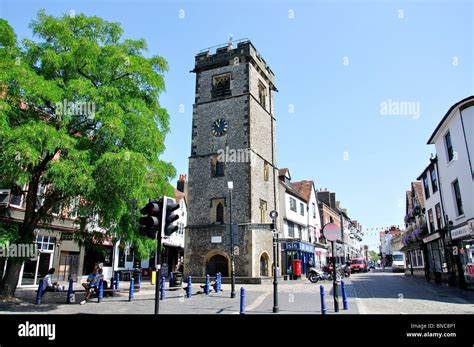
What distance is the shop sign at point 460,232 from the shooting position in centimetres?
1662

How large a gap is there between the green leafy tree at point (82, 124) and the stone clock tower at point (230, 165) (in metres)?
12.9

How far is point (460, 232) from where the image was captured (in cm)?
1777

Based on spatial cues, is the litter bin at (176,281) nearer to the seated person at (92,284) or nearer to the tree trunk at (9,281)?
the seated person at (92,284)

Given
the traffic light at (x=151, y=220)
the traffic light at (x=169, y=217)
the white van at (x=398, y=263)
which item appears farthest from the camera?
the white van at (x=398, y=263)

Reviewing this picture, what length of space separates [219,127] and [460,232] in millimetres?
19664

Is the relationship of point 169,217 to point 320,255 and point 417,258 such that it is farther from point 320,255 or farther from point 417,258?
point 320,255

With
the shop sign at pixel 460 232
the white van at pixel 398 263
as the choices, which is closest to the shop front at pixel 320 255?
the white van at pixel 398 263

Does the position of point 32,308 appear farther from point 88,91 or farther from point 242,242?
point 242,242

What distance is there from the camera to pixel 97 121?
12.5m

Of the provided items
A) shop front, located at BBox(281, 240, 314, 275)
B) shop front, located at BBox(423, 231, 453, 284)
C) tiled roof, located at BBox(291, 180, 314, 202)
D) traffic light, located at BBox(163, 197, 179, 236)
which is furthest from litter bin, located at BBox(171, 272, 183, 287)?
tiled roof, located at BBox(291, 180, 314, 202)

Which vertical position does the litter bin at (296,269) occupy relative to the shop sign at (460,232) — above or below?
below

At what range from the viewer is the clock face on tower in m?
30.1

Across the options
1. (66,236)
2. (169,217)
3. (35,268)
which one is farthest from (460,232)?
(35,268)

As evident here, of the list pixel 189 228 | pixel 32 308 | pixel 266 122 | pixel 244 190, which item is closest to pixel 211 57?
pixel 266 122
